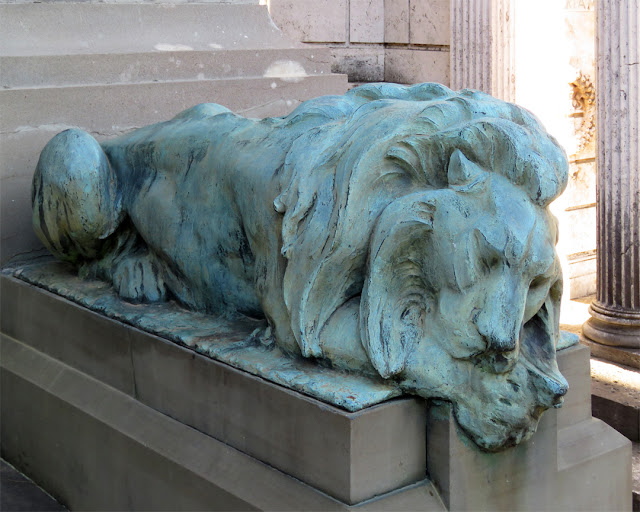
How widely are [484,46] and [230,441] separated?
5.18 metres

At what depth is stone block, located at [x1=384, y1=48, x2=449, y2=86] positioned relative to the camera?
8.76m

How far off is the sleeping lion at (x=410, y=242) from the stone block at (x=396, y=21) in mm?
6152

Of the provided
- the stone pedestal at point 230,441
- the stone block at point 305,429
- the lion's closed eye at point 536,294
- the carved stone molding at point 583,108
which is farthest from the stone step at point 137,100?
the carved stone molding at point 583,108

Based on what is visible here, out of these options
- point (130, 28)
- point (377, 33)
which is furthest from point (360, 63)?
point (130, 28)

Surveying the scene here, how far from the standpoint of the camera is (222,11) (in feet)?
16.6

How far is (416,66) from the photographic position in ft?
29.6

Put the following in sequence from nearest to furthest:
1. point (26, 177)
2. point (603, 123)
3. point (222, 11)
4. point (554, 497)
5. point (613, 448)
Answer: point (554, 497) < point (613, 448) < point (26, 177) < point (222, 11) < point (603, 123)

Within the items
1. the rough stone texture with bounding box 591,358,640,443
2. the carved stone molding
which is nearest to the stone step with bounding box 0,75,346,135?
the rough stone texture with bounding box 591,358,640,443

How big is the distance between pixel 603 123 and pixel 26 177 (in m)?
3.38

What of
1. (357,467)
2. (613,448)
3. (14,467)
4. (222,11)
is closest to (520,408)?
(357,467)

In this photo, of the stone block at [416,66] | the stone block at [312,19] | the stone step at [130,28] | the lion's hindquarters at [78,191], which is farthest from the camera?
the stone block at [416,66]

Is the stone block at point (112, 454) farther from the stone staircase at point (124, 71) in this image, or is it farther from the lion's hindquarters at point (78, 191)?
the stone staircase at point (124, 71)

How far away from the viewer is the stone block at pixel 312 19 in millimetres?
8430

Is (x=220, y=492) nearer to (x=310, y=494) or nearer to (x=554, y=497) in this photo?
(x=310, y=494)
